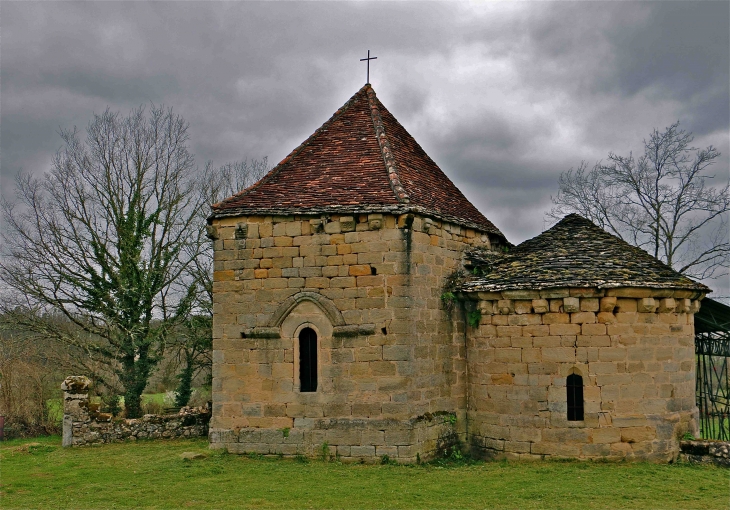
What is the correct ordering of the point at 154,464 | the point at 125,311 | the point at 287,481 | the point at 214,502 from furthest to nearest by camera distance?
the point at 125,311 → the point at 154,464 → the point at 287,481 → the point at 214,502

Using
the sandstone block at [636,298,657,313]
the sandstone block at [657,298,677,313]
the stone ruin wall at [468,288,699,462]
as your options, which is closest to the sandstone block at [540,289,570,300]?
the stone ruin wall at [468,288,699,462]

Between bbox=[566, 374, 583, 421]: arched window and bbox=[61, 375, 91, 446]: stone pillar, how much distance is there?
35.5 feet

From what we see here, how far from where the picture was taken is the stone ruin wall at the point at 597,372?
10.6 metres

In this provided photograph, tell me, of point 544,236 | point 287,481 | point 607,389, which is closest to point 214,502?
point 287,481

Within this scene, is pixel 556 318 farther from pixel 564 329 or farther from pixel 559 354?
pixel 559 354

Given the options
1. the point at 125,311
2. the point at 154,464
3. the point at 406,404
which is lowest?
the point at 154,464

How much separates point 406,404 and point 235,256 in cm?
433

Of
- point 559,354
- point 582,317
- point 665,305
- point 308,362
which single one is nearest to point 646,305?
point 665,305

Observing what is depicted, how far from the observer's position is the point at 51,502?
8.77m

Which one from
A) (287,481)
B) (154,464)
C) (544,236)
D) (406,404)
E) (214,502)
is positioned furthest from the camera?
(544,236)

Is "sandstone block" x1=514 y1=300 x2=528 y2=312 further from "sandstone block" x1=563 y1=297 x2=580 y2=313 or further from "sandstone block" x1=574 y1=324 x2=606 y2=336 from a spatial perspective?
"sandstone block" x1=574 y1=324 x2=606 y2=336

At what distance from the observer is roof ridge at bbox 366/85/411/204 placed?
10.9 meters

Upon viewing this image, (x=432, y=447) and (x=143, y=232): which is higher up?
(x=143, y=232)

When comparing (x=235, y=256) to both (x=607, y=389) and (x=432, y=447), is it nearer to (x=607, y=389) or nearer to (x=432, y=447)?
(x=432, y=447)
